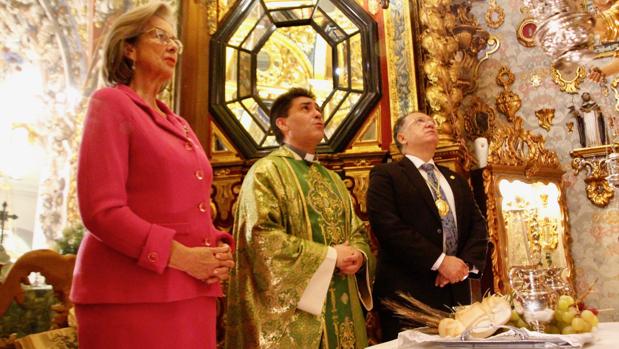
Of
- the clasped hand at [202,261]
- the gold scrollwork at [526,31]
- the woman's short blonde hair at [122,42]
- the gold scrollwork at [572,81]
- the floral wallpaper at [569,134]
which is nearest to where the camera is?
the clasped hand at [202,261]

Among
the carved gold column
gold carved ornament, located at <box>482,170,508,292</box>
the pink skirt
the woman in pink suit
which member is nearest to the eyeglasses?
the woman in pink suit

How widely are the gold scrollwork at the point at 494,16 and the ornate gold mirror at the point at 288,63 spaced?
144cm

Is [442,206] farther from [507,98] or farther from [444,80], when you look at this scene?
[507,98]

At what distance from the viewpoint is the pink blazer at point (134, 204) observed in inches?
58.6

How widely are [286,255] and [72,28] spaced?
2299 millimetres

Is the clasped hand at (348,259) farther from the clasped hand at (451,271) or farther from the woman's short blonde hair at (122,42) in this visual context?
the woman's short blonde hair at (122,42)

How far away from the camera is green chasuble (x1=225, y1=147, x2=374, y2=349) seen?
2473 mm

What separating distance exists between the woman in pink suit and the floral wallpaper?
3283mm

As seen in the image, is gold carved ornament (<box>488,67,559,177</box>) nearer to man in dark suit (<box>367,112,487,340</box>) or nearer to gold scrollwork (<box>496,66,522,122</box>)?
gold scrollwork (<box>496,66,522,122</box>)

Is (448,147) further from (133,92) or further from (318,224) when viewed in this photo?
(133,92)

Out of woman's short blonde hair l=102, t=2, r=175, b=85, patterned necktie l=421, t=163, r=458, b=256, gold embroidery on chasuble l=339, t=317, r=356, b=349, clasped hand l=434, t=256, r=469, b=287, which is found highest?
woman's short blonde hair l=102, t=2, r=175, b=85

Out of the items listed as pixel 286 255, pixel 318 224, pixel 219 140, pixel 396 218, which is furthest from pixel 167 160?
pixel 219 140

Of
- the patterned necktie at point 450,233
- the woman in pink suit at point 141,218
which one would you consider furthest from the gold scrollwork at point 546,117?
the woman in pink suit at point 141,218

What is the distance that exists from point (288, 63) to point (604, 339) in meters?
2.94
